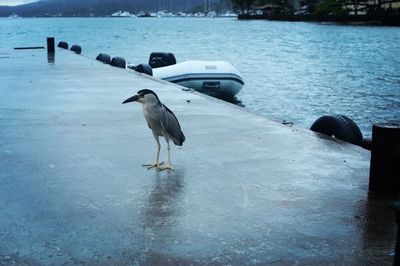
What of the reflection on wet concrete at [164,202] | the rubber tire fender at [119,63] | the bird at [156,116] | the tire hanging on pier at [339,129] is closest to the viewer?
the reflection on wet concrete at [164,202]

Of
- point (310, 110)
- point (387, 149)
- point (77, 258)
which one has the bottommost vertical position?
point (310, 110)

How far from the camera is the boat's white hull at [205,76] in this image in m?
17.5

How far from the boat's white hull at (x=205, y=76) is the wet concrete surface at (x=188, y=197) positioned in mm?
8803

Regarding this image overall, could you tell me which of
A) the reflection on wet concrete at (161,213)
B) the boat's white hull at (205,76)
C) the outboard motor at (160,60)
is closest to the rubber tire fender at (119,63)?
the outboard motor at (160,60)

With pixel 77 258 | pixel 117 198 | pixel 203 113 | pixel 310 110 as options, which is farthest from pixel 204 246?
pixel 310 110

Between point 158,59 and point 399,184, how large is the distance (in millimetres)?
15823

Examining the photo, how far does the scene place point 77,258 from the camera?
12.5 ft

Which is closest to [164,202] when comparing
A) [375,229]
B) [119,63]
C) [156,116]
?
[156,116]

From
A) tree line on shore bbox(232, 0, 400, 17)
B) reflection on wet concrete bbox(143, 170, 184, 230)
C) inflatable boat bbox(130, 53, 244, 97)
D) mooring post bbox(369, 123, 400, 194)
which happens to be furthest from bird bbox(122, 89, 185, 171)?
tree line on shore bbox(232, 0, 400, 17)

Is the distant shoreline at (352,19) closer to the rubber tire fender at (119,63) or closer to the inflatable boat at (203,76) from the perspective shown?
the rubber tire fender at (119,63)

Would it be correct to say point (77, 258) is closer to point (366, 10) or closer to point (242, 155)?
point (242, 155)

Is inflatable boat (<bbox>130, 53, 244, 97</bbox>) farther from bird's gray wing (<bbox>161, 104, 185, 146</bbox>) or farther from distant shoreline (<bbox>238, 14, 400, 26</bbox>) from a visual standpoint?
distant shoreline (<bbox>238, 14, 400, 26</bbox>)

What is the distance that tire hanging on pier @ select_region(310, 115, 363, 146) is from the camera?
753 cm

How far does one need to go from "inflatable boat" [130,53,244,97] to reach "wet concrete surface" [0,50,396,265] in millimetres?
8784
